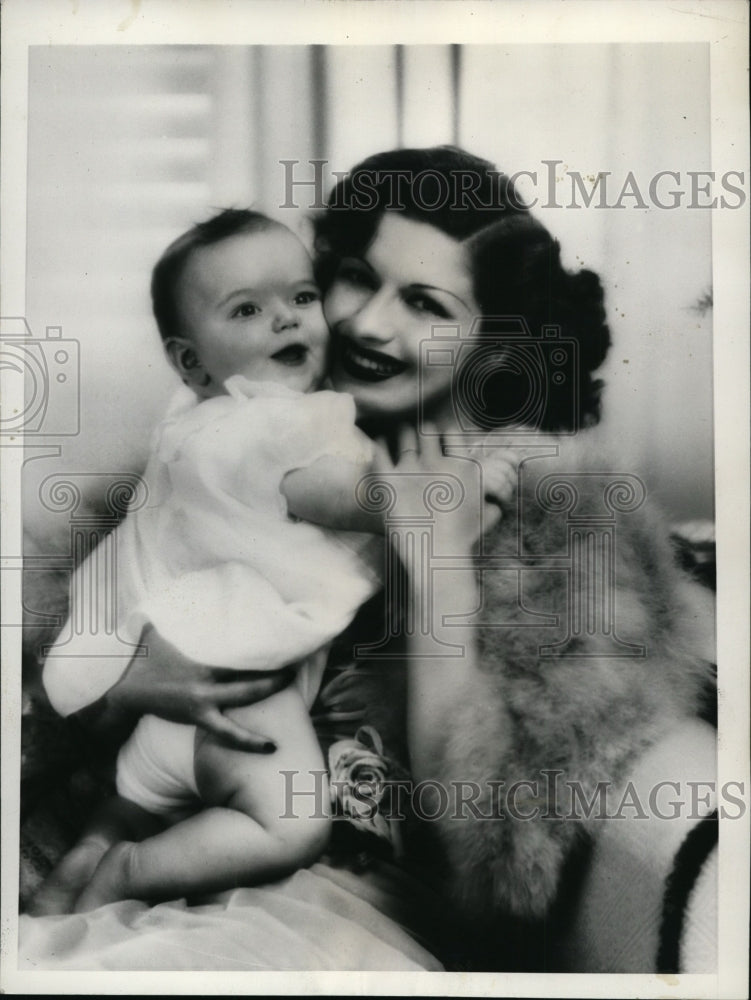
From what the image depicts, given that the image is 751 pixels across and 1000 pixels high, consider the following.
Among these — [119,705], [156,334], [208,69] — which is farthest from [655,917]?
[208,69]

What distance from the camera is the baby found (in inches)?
49.5

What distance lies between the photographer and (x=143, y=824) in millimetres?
1268

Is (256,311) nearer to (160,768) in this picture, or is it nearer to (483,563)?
(483,563)

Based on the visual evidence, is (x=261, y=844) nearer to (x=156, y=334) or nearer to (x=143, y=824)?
(x=143, y=824)

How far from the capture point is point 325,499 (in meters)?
1.29

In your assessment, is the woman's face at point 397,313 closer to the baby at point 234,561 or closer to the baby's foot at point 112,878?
the baby at point 234,561

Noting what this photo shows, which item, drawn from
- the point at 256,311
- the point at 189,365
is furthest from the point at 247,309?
the point at 189,365

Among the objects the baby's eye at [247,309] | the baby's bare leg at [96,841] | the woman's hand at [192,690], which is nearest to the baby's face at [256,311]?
the baby's eye at [247,309]

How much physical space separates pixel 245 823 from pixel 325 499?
484mm

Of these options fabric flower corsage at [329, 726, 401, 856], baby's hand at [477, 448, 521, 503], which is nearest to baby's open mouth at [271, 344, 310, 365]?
baby's hand at [477, 448, 521, 503]

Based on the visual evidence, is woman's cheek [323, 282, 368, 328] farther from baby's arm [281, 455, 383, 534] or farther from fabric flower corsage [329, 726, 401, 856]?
fabric flower corsage [329, 726, 401, 856]

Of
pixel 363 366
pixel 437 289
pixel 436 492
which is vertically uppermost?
pixel 437 289

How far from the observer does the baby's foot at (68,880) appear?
1272 mm

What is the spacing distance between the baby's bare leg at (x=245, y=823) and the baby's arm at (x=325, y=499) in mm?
258
